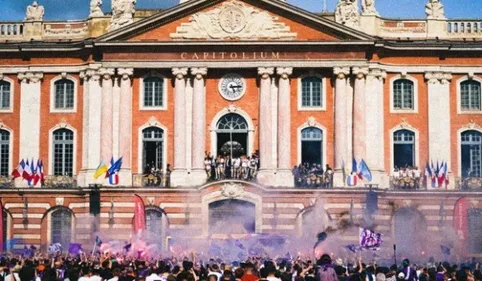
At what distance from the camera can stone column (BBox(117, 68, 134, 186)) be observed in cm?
6631

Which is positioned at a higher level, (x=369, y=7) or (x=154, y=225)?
(x=369, y=7)

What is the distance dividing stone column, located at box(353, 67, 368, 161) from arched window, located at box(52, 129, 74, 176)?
18.6 metres

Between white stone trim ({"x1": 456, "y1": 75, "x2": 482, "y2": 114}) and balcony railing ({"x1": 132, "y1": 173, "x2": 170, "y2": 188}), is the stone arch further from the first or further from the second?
white stone trim ({"x1": 456, "y1": 75, "x2": 482, "y2": 114})

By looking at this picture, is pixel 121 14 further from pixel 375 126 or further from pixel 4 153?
pixel 375 126

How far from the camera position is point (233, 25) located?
6694 cm

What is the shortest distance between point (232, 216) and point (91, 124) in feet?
36.5

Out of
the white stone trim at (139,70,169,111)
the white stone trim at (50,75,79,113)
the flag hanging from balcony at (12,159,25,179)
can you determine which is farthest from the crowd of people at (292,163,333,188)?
→ the flag hanging from balcony at (12,159,25,179)

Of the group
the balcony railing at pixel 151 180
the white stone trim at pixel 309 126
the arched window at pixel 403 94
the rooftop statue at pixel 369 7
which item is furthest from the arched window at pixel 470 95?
the balcony railing at pixel 151 180

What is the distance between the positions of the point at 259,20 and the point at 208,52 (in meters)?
3.88

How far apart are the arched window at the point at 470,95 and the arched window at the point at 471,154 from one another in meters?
1.81

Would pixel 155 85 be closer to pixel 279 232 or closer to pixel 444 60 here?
pixel 279 232

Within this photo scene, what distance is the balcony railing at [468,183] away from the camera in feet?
221

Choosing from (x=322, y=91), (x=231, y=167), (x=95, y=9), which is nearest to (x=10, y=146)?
(x=95, y=9)

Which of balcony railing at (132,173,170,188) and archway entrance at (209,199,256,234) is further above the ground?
balcony railing at (132,173,170,188)
